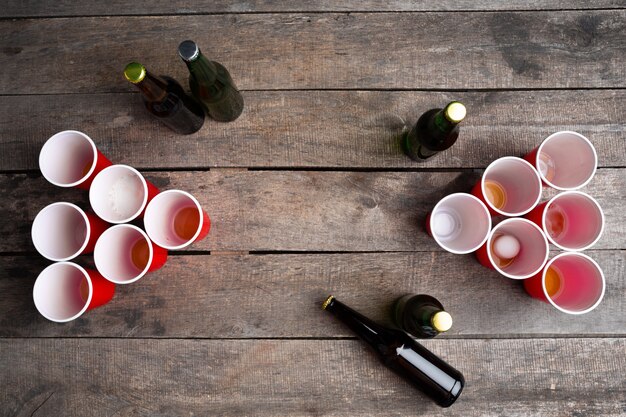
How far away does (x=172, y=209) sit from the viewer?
985 mm

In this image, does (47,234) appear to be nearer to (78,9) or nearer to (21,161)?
(21,161)

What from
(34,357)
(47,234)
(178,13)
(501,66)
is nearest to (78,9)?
(178,13)

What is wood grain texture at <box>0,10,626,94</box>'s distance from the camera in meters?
1.09

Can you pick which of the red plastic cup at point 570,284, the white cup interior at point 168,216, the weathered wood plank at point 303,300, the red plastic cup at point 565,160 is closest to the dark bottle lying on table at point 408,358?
the weathered wood plank at point 303,300

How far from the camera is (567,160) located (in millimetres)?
985

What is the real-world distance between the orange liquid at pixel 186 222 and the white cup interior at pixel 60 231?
189mm

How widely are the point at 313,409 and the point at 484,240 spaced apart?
57 centimetres

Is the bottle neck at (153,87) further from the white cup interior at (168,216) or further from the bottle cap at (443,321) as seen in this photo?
the bottle cap at (443,321)

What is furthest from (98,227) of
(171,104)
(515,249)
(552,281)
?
(552,281)

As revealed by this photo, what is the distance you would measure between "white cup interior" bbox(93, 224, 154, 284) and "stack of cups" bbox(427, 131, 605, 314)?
2.19 feet

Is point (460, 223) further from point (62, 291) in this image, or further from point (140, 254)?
point (62, 291)

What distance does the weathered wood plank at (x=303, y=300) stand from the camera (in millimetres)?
1022

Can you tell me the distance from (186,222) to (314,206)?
12.3 inches

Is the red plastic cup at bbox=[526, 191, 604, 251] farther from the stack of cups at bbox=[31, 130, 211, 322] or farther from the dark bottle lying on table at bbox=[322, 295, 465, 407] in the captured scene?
the stack of cups at bbox=[31, 130, 211, 322]
